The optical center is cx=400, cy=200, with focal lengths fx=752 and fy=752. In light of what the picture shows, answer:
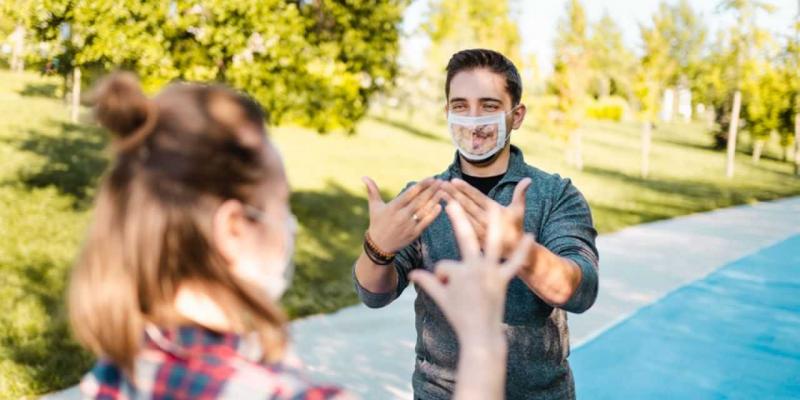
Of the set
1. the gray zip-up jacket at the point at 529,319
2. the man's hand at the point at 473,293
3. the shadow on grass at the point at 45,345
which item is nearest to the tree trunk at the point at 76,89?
the shadow on grass at the point at 45,345

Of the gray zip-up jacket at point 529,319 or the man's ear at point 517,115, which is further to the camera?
the man's ear at point 517,115

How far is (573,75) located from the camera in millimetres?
24109

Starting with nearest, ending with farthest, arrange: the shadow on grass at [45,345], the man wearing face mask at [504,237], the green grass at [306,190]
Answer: the man wearing face mask at [504,237]
the shadow on grass at [45,345]
the green grass at [306,190]

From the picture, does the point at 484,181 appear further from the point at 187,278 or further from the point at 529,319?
the point at 187,278

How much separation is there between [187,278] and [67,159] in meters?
14.5

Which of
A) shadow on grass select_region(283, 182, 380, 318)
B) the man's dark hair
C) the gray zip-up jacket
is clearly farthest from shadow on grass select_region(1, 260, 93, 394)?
the man's dark hair

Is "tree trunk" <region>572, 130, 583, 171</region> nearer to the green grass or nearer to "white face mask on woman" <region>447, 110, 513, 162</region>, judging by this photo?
the green grass

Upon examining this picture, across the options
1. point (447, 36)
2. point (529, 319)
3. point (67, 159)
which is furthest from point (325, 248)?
point (447, 36)

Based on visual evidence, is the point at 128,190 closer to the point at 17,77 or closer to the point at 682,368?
the point at 682,368

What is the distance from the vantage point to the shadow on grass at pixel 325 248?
24.1ft

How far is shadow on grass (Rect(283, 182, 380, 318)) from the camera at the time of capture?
7348 millimetres

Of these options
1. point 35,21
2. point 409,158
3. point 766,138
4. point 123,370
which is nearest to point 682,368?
point 123,370

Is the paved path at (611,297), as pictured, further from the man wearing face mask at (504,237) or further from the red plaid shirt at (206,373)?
the red plaid shirt at (206,373)

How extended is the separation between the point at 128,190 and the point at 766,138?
3263cm
